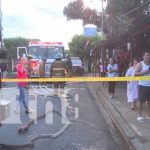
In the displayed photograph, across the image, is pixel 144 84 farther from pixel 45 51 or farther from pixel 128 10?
pixel 128 10

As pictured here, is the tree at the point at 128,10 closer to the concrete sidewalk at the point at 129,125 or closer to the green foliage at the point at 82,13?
the concrete sidewalk at the point at 129,125

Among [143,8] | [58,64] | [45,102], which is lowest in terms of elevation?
[45,102]

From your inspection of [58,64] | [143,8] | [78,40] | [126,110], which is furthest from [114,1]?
[78,40]

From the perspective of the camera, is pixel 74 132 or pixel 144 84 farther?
pixel 144 84

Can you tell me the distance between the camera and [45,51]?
30391mm

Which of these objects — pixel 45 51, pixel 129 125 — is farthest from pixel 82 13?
pixel 129 125

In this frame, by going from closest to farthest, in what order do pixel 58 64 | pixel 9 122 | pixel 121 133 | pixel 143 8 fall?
pixel 121 133
pixel 9 122
pixel 58 64
pixel 143 8

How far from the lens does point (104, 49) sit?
3080 centimetres

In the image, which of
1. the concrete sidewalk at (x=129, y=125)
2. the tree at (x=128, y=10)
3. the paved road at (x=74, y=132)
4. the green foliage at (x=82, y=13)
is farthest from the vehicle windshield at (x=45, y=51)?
the green foliage at (x=82, y=13)

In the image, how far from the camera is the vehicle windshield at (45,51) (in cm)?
3020

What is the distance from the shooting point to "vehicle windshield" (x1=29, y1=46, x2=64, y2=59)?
3020 cm

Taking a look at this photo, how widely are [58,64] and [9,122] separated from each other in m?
8.06

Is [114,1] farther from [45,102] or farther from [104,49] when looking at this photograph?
[45,102]

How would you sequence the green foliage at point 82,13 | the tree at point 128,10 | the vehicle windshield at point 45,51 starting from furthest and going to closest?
the green foliage at point 82,13
the vehicle windshield at point 45,51
the tree at point 128,10
